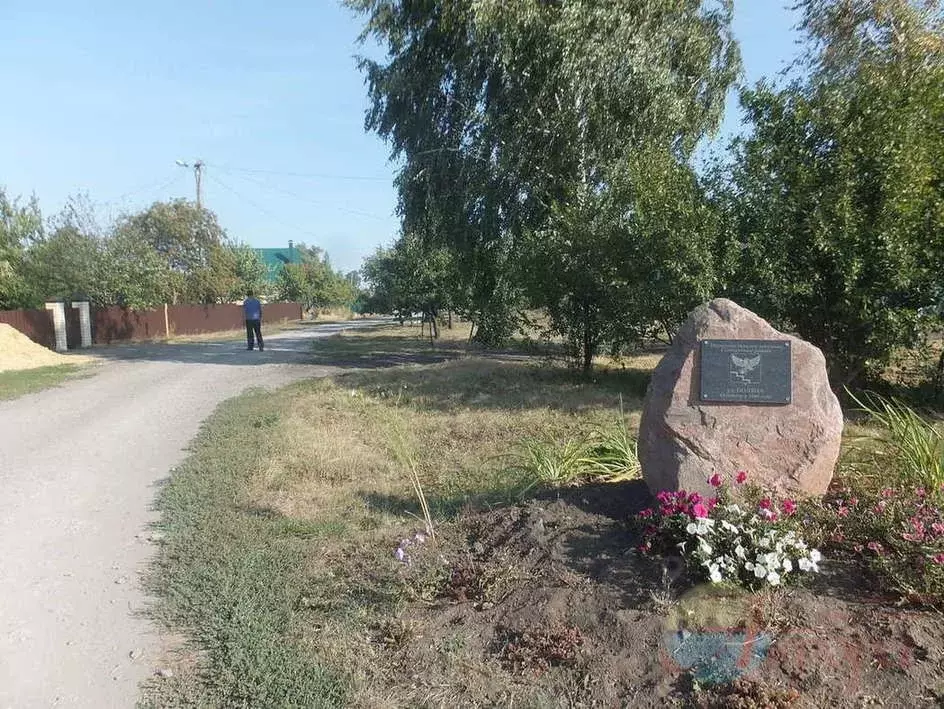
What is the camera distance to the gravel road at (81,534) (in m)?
3.44

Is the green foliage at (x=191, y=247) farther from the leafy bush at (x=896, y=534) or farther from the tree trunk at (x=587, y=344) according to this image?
the leafy bush at (x=896, y=534)

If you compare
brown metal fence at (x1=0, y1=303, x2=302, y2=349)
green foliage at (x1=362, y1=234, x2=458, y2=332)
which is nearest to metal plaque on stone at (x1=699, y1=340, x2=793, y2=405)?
green foliage at (x1=362, y1=234, x2=458, y2=332)

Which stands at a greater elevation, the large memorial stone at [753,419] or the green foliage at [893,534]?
the large memorial stone at [753,419]

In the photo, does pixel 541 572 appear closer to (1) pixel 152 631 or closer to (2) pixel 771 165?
(1) pixel 152 631

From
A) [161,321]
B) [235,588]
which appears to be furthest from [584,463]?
[161,321]

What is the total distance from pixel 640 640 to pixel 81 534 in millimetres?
4284

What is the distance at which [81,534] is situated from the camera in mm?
5301

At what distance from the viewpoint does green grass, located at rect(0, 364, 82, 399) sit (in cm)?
1287

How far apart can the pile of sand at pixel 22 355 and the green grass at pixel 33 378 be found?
0.75m

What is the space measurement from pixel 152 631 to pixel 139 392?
32.1ft

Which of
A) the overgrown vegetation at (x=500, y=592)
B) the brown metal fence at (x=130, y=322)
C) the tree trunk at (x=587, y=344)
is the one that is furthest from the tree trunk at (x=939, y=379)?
the brown metal fence at (x=130, y=322)

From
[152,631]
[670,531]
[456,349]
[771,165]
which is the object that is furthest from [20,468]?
[456,349]

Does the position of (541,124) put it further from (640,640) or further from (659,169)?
(640,640)

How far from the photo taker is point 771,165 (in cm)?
953
